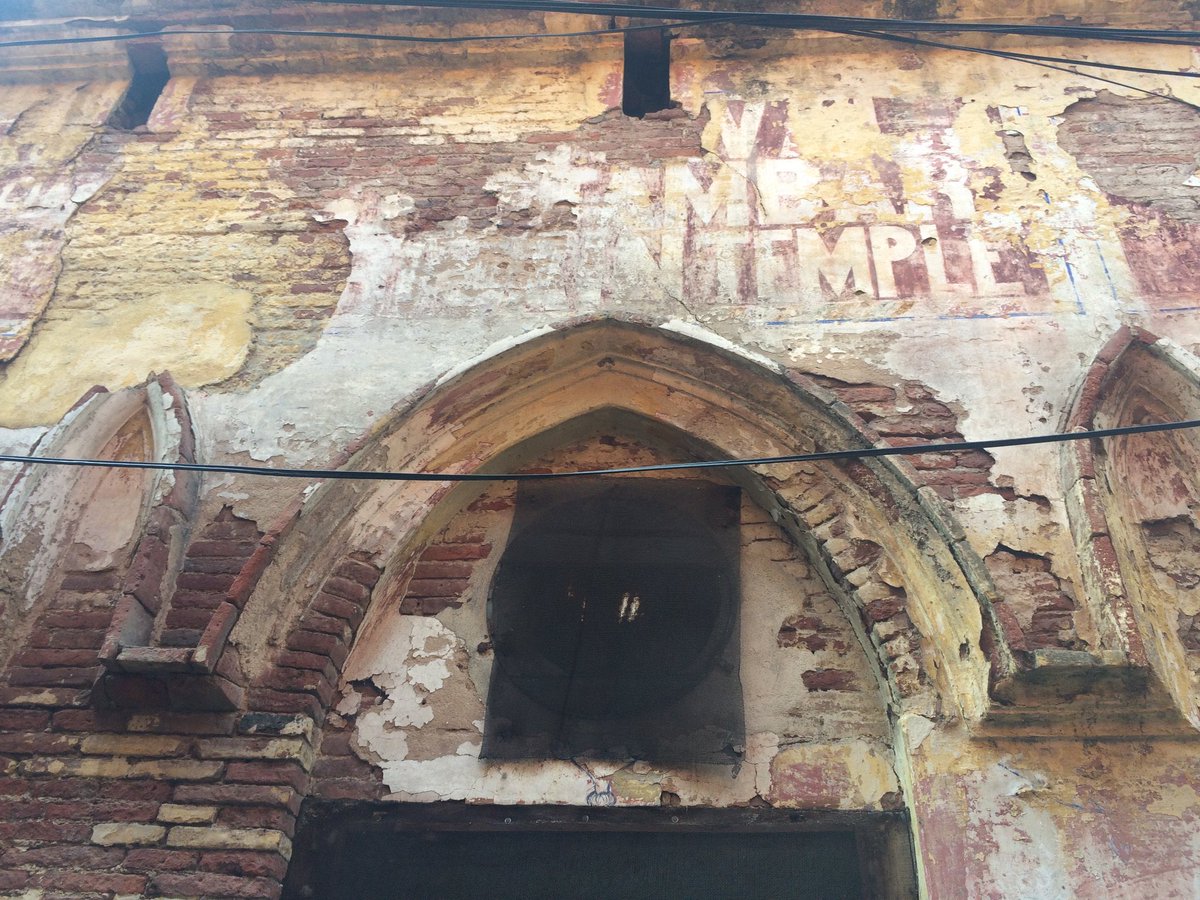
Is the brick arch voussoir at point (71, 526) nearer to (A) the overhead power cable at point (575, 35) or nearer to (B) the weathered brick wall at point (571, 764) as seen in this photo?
(B) the weathered brick wall at point (571, 764)

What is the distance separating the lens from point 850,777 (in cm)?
301

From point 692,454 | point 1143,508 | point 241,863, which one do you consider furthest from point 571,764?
point 1143,508

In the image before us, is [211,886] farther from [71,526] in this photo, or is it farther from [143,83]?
[143,83]

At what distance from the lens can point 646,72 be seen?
496 centimetres

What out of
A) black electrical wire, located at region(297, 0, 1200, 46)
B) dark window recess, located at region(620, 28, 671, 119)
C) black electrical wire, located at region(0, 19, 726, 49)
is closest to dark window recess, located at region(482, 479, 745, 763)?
dark window recess, located at region(620, 28, 671, 119)

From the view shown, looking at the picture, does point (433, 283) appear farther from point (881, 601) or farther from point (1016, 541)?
point (1016, 541)

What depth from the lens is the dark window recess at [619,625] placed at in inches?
123

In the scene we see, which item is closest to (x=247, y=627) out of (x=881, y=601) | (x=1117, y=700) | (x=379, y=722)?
(x=379, y=722)

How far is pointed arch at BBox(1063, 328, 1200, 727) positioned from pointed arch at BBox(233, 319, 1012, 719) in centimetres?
41

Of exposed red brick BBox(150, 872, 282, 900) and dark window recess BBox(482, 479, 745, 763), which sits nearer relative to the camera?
exposed red brick BBox(150, 872, 282, 900)

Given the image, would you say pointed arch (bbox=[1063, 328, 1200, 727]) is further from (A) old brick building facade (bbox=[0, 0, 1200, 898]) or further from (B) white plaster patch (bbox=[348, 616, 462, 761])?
(B) white plaster patch (bbox=[348, 616, 462, 761])

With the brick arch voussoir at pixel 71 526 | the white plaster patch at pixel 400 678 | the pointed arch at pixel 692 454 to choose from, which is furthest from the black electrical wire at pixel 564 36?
the white plaster patch at pixel 400 678

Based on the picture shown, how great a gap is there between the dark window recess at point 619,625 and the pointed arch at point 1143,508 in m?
1.27

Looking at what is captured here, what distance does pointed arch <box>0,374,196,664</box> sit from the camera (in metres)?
3.25
